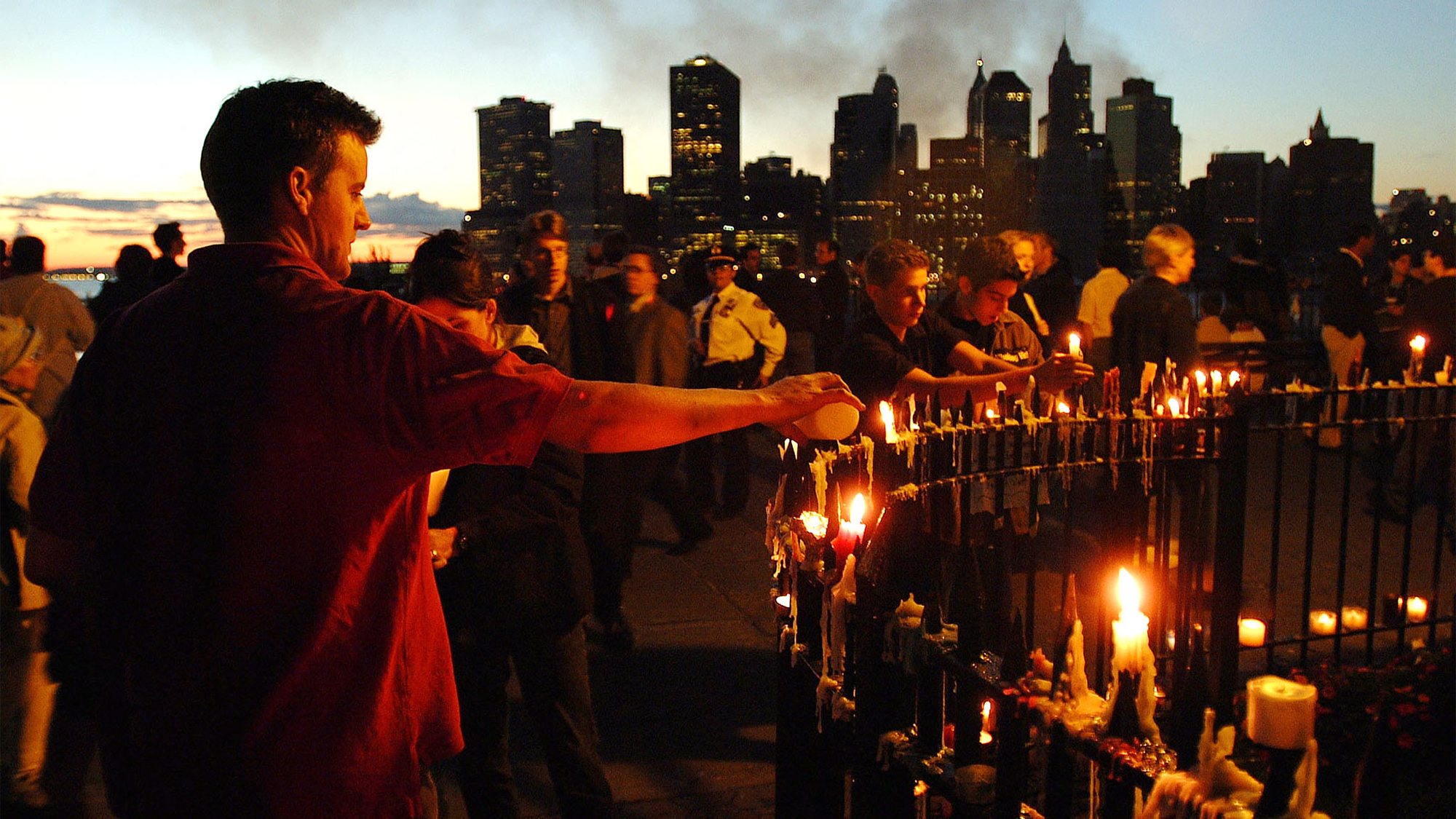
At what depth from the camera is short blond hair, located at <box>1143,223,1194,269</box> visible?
686 centimetres

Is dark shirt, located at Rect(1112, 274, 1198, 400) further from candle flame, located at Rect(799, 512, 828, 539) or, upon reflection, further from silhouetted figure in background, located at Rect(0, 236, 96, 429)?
silhouetted figure in background, located at Rect(0, 236, 96, 429)

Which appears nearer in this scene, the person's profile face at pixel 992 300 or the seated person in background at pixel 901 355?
the seated person in background at pixel 901 355

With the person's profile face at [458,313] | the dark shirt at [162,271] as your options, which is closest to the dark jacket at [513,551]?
the person's profile face at [458,313]

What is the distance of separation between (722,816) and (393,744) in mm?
2304

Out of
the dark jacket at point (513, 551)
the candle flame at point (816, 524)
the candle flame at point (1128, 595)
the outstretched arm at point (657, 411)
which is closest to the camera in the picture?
the outstretched arm at point (657, 411)

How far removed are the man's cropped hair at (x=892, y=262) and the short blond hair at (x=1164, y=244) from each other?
297 cm

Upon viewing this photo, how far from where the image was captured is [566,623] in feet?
10.6

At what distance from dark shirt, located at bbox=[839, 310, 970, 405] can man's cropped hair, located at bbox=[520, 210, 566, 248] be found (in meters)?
1.75

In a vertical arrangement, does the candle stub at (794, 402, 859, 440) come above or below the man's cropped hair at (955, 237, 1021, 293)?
below

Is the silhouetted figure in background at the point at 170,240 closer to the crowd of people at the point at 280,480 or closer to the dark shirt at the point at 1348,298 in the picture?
the crowd of people at the point at 280,480

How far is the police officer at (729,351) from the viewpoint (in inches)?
326

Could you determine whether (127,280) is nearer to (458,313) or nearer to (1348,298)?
(458,313)

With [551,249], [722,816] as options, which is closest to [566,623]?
[722,816]

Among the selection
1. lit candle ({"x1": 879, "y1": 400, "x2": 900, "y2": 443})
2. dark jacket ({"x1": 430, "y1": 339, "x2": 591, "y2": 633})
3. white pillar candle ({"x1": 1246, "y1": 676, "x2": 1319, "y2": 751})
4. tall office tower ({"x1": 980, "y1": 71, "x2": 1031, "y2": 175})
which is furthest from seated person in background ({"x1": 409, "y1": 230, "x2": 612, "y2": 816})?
tall office tower ({"x1": 980, "y1": 71, "x2": 1031, "y2": 175})
